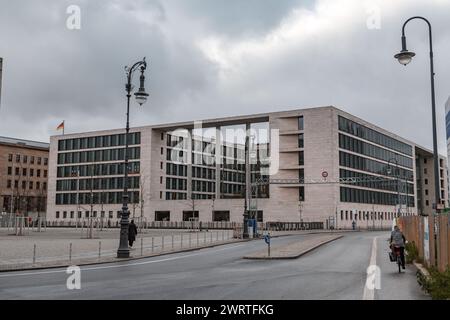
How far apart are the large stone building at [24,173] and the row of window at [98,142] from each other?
42.3 ft

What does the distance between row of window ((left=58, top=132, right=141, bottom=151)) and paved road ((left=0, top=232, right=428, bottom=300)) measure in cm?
8760

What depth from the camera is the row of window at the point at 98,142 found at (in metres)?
107

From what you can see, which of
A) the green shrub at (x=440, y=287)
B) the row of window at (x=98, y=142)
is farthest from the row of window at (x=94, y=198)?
the green shrub at (x=440, y=287)

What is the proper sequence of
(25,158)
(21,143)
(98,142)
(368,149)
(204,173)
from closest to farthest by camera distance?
1. (368,149)
2. (98,142)
3. (204,173)
4. (25,158)
5. (21,143)

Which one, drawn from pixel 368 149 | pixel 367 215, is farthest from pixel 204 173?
pixel 367 215

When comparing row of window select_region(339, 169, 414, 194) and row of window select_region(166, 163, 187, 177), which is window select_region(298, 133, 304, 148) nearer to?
row of window select_region(339, 169, 414, 194)

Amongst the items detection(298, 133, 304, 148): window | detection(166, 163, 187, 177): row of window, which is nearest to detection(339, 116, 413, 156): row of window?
detection(298, 133, 304, 148): window

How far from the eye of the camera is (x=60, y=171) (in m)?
117

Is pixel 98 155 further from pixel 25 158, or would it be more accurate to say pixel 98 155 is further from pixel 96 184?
pixel 25 158

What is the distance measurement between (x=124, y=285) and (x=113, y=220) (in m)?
95.1

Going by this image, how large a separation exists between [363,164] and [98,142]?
5514 cm

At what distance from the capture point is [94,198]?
109625 mm

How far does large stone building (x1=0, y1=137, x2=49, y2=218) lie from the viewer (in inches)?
4934
